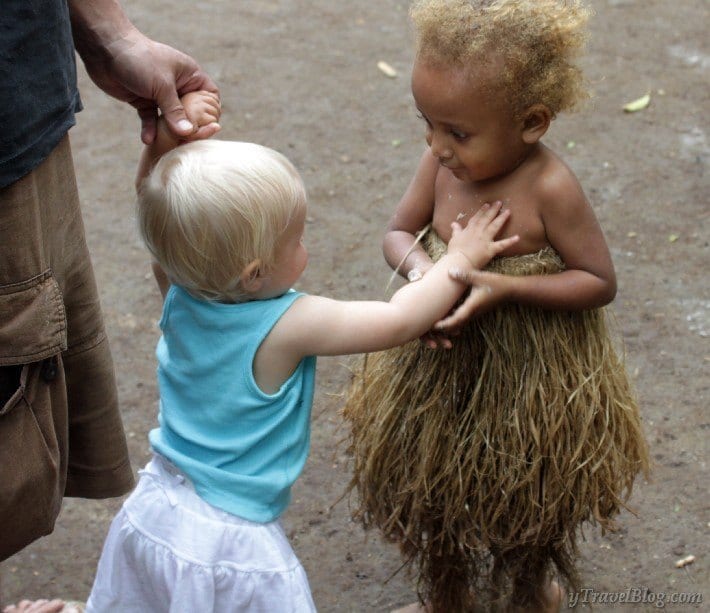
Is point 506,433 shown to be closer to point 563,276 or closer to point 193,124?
point 563,276

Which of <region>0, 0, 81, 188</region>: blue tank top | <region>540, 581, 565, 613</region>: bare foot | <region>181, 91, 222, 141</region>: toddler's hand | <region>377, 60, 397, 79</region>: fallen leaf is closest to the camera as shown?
<region>0, 0, 81, 188</region>: blue tank top

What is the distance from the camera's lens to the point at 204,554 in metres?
1.95

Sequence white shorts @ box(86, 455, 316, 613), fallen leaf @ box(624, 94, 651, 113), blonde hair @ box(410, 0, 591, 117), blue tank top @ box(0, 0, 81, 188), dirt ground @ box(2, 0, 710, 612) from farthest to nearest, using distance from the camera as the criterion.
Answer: fallen leaf @ box(624, 94, 651, 113) < dirt ground @ box(2, 0, 710, 612) < white shorts @ box(86, 455, 316, 613) < blonde hair @ box(410, 0, 591, 117) < blue tank top @ box(0, 0, 81, 188)

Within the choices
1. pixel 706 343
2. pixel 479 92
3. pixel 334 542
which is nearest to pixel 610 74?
pixel 706 343

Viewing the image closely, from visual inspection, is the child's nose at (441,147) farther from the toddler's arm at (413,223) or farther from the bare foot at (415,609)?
the bare foot at (415,609)

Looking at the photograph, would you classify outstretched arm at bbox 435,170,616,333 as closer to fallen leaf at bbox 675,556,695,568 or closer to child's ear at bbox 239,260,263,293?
child's ear at bbox 239,260,263,293

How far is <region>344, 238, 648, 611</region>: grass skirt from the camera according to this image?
2166mm

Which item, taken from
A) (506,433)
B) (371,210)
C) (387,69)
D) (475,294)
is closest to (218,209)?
(475,294)

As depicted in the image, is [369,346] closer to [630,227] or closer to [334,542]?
[334,542]

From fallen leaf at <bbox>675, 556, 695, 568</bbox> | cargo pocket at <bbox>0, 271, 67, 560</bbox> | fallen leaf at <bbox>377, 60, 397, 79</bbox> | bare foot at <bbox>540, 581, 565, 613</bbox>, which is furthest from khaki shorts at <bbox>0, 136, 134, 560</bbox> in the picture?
fallen leaf at <bbox>377, 60, 397, 79</bbox>

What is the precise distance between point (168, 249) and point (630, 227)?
2.58 metres

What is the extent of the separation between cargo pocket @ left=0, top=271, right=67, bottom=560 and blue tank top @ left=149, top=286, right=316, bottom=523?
0.21 metres

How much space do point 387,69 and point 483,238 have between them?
10.8 feet

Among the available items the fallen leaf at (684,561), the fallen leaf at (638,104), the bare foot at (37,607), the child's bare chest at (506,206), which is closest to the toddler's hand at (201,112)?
the child's bare chest at (506,206)
